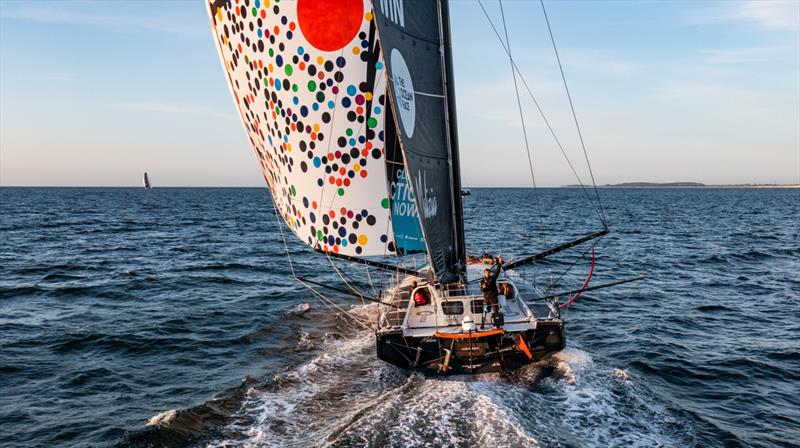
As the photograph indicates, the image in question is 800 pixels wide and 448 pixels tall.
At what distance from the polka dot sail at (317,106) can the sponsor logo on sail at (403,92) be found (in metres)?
1.09

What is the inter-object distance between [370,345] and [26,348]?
9.24 m

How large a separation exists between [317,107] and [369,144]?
4.32 ft

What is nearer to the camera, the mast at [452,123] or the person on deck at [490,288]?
the person on deck at [490,288]

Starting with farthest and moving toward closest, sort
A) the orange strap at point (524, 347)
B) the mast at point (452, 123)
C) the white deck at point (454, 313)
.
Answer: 1. the mast at point (452, 123)
2. the white deck at point (454, 313)
3. the orange strap at point (524, 347)

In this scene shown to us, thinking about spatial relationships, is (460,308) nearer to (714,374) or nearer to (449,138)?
(449,138)

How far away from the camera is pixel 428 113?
36.1ft

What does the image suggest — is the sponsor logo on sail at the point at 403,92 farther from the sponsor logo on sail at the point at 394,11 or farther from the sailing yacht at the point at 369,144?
the sponsor logo on sail at the point at 394,11

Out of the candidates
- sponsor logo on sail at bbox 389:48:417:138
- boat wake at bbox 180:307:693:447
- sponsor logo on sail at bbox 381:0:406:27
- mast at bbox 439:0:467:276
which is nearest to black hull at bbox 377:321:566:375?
boat wake at bbox 180:307:693:447

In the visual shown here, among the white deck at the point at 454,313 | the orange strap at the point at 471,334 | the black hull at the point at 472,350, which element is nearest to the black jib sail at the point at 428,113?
the white deck at the point at 454,313

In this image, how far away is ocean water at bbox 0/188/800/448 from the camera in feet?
31.8

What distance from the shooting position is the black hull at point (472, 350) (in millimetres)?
11070

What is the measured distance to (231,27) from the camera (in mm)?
11047

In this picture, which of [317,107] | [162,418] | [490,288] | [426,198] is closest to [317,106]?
[317,107]

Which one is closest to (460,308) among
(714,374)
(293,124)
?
(293,124)
